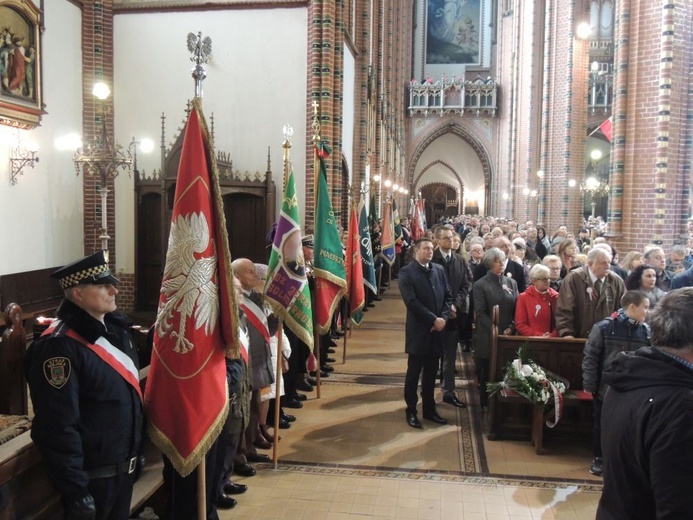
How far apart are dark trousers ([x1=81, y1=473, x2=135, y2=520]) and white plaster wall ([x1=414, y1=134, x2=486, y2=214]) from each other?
38345 mm

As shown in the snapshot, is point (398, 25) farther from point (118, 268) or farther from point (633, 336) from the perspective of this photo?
point (633, 336)

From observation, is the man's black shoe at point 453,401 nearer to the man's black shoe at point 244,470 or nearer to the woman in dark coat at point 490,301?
the woman in dark coat at point 490,301

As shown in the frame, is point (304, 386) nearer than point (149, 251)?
Yes

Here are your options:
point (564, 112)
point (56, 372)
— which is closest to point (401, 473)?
point (56, 372)

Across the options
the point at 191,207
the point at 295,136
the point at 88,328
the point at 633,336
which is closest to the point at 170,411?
the point at 88,328

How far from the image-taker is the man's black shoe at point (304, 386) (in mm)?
7449

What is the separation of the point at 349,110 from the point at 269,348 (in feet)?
35.9

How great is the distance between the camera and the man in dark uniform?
2676 mm

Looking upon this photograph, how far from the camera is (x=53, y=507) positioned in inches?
125

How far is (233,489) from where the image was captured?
15.5ft

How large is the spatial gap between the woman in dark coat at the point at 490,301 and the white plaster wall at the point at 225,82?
545 cm

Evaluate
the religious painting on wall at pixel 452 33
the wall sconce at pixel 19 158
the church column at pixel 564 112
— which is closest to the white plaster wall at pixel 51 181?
the wall sconce at pixel 19 158

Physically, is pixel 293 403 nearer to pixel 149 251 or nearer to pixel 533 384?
pixel 533 384

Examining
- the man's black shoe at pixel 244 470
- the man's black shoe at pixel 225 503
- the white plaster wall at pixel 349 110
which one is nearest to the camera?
the man's black shoe at pixel 225 503
